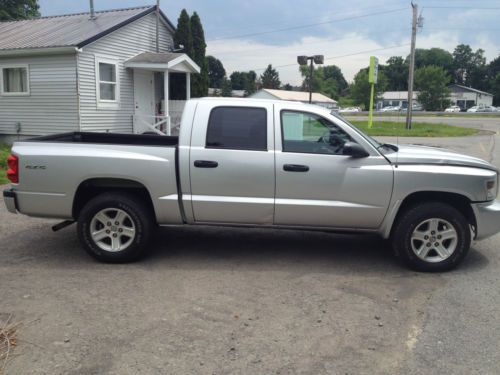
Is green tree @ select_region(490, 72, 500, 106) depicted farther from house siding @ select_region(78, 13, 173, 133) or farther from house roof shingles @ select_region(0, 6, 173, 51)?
house siding @ select_region(78, 13, 173, 133)

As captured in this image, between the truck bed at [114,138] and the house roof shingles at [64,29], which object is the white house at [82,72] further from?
the truck bed at [114,138]

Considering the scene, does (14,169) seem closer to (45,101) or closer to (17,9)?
(45,101)

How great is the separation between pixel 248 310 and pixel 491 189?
2.94m

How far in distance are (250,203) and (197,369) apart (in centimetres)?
221

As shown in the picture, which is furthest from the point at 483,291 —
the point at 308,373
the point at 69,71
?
the point at 69,71

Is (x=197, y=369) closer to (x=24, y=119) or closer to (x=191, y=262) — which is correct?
(x=191, y=262)

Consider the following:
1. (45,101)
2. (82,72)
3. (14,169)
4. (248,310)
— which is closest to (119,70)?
(82,72)

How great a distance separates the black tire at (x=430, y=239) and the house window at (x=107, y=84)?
13786 millimetres

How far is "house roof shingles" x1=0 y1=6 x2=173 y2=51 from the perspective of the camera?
52.5ft

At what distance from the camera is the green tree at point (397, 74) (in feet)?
425

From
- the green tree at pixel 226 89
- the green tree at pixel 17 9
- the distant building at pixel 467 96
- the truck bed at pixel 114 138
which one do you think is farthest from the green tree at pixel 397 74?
the truck bed at pixel 114 138

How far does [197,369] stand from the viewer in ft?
10.9

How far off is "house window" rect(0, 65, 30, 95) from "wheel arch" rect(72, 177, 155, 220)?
41.6 ft

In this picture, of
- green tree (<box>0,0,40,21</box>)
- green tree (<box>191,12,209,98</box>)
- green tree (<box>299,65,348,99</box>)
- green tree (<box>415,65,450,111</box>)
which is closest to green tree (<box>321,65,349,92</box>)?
green tree (<box>299,65,348,99</box>)
